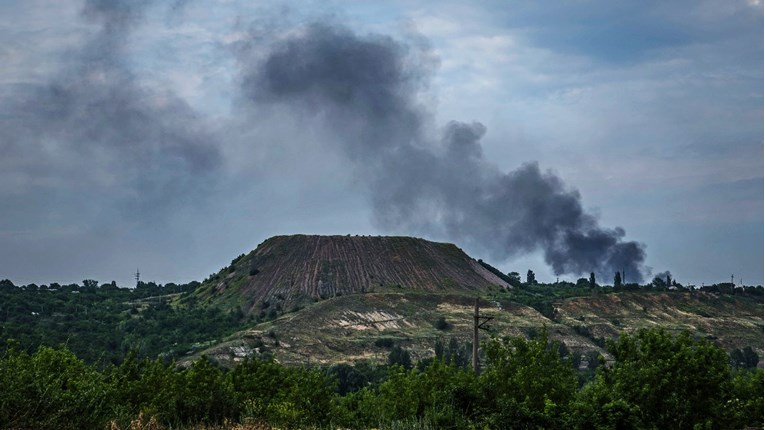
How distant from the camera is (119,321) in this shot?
152 meters

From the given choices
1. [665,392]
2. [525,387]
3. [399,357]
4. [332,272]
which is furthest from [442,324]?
[665,392]

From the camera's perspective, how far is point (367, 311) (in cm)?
14812

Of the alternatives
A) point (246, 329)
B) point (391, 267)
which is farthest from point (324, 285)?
point (246, 329)

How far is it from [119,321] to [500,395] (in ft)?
415

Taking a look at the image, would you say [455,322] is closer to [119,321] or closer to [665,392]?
[119,321]

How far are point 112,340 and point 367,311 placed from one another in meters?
43.6

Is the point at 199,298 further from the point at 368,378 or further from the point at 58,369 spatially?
the point at 58,369

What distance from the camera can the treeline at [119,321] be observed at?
12192 centimetres

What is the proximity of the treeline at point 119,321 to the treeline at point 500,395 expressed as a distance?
210ft

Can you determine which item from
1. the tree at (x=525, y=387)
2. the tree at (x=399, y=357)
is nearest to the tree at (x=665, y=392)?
the tree at (x=525, y=387)

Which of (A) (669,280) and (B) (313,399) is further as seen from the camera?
(A) (669,280)

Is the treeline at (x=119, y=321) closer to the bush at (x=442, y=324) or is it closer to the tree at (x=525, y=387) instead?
the bush at (x=442, y=324)

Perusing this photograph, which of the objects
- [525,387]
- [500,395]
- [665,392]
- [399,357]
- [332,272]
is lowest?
[500,395]

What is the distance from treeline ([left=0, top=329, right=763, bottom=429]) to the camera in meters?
34.4
